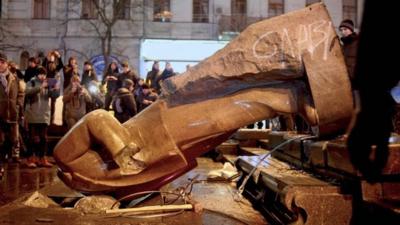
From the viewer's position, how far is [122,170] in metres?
4.24

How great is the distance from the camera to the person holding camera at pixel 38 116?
9789 millimetres

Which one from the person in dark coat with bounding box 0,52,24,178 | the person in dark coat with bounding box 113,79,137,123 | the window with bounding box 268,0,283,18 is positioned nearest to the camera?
the person in dark coat with bounding box 0,52,24,178

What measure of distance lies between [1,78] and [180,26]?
24117 millimetres

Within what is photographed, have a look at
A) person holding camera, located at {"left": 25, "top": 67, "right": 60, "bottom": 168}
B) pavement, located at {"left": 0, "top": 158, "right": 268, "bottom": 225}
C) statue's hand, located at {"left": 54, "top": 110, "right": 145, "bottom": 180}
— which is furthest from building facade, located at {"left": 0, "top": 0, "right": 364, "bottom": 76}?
statue's hand, located at {"left": 54, "top": 110, "right": 145, "bottom": 180}

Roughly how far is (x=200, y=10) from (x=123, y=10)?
17.1 ft

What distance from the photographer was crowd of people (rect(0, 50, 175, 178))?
971 cm

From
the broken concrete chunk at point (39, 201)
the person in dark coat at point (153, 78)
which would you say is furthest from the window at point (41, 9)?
the broken concrete chunk at point (39, 201)

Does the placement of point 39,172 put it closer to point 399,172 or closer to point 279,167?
point 279,167

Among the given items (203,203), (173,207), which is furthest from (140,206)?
(203,203)

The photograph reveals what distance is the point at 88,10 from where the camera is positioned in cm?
3250

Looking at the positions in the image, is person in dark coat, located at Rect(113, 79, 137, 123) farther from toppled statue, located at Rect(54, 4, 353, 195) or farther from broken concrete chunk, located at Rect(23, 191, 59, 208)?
toppled statue, located at Rect(54, 4, 353, 195)

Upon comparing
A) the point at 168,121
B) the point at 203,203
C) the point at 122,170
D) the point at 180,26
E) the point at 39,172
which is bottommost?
the point at 39,172

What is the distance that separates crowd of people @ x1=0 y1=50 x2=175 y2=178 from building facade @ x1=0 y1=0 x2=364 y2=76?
19.1 m

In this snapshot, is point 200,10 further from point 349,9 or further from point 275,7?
point 349,9
